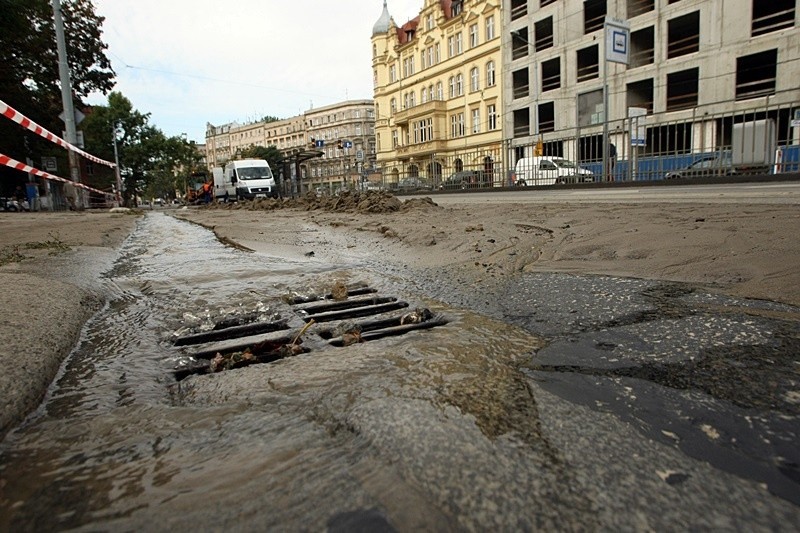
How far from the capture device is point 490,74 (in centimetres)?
3594

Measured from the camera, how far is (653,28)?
24.4 m

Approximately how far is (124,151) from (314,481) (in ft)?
187

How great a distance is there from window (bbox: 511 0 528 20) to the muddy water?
114ft

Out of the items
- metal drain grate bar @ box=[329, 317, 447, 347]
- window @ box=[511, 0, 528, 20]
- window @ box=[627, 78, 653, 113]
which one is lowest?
metal drain grate bar @ box=[329, 317, 447, 347]

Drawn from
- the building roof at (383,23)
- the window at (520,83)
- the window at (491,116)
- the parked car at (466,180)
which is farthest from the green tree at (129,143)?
the parked car at (466,180)

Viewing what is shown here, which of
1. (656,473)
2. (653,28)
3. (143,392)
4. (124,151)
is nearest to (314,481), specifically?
(656,473)

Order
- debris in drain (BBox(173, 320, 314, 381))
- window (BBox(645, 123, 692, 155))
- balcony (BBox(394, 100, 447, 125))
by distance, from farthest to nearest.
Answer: balcony (BBox(394, 100, 447, 125)) < window (BBox(645, 123, 692, 155)) < debris in drain (BBox(173, 320, 314, 381))

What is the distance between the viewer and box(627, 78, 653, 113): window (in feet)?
82.8

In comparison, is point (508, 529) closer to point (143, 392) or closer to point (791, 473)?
point (791, 473)

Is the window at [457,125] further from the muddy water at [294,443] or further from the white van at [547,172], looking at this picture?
the muddy water at [294,443]

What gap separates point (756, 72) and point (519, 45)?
14469mm

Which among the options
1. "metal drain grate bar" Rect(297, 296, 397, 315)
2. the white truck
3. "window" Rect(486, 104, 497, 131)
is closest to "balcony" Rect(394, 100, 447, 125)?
"window" Rect(486, 104, 497, 131)

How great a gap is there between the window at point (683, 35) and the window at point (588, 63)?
3.68 m

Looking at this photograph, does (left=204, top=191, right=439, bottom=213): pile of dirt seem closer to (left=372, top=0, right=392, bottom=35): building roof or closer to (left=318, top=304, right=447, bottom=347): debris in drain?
(left=318, top=304, right=447, bottom=347): debris in drain
